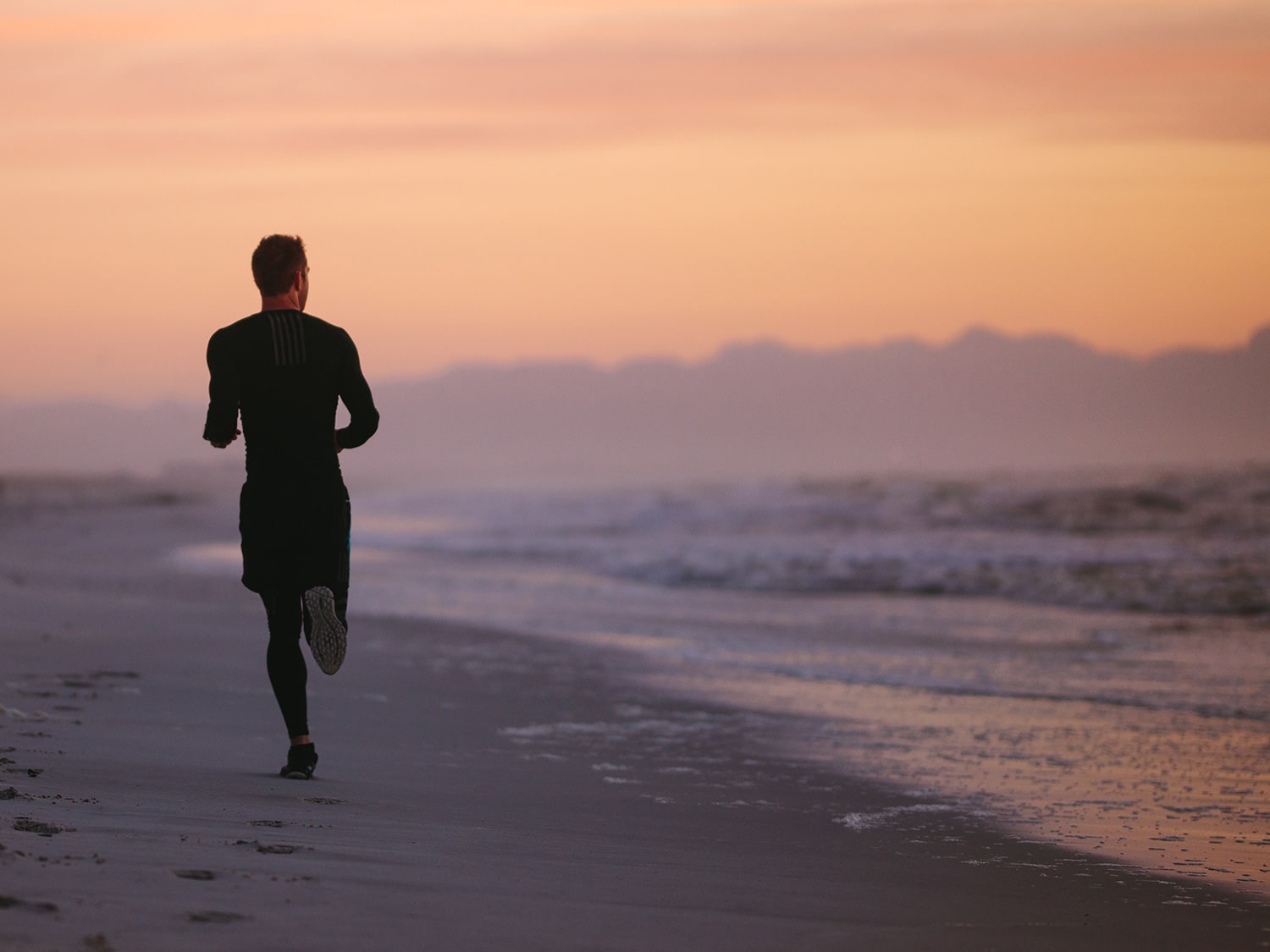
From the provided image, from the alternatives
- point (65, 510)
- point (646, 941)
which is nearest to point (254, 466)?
point (646, 941)

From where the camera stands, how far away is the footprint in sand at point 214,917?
2707 mm

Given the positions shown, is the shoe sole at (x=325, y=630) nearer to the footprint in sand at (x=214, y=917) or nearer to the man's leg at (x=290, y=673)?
the man's leg at (x=290, y=673)

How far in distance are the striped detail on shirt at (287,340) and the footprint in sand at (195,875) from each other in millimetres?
1749

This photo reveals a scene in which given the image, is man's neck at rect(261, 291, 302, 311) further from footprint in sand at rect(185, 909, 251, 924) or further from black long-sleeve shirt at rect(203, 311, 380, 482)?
footprint in sand at rect(185, 909, 251, 924)

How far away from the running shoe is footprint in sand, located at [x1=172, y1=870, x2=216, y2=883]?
151 cm

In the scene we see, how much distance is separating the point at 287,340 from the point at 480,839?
1.68 metres

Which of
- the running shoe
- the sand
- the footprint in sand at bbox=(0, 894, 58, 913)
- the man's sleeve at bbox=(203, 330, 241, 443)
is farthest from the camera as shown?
the running shoe

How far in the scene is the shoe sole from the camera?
14.0 feet

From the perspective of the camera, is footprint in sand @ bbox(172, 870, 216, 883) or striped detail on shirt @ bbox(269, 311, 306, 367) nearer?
footprint in sand @ bbox(172, 870, 216, 883)

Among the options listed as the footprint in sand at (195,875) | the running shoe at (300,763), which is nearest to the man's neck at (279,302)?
the running shoe at (300,763)

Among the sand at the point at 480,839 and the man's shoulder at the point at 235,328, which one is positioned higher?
the man's shoulder at the point at 235,328

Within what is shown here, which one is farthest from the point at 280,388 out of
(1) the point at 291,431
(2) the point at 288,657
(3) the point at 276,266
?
(2) the point at 288,657

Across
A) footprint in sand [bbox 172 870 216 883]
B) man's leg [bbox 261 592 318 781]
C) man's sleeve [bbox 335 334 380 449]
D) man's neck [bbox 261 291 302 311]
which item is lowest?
footprint in sand [bbox 172 870 216 883]

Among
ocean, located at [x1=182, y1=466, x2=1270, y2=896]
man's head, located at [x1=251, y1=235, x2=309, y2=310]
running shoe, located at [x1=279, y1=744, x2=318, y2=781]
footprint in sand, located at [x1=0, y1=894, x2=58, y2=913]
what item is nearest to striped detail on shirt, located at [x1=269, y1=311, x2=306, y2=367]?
man's head, located at [x1=251, y1=235, x2=309, y2=310]
